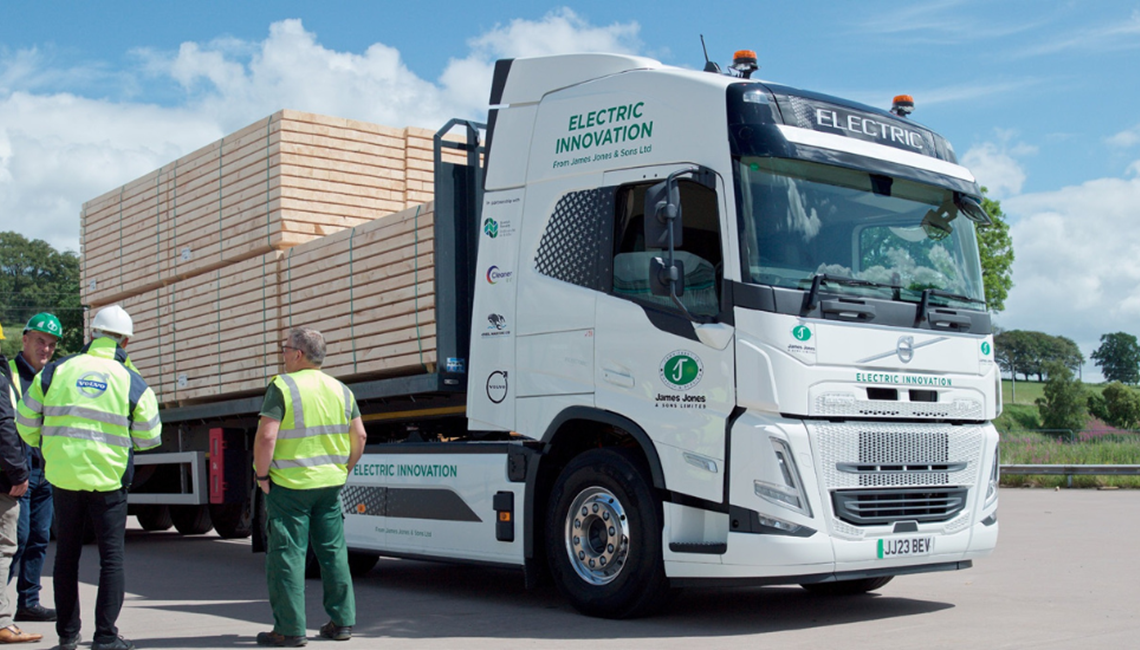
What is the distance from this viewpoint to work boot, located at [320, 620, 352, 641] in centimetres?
679

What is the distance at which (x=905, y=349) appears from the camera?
7.05 metres

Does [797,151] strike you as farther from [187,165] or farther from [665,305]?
[187,165]

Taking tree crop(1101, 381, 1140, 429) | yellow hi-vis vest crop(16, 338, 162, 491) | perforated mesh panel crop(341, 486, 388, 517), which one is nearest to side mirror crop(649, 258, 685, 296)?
yellow hi-vis vest crop(16, 338, 162, 491)

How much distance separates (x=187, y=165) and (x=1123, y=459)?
1892cm

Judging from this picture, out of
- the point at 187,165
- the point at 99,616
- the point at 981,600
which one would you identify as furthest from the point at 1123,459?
the point at 99,616

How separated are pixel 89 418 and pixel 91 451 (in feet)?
0.63

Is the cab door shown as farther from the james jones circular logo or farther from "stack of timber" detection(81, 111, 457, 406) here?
"stack of timber" detection(81, 111, 457, 406)

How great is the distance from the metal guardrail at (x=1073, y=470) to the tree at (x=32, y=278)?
67.9 m

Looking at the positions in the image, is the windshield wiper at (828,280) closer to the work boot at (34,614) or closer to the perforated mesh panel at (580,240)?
the perforated mesh panel at (580,240)

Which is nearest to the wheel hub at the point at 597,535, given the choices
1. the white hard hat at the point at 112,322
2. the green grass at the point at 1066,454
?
the white hard hat at the point at 112,322

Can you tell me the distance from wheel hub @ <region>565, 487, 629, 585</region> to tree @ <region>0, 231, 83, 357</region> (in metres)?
76.7

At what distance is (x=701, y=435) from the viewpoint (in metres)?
6.86

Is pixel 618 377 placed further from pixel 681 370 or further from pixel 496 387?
pixel 496 387

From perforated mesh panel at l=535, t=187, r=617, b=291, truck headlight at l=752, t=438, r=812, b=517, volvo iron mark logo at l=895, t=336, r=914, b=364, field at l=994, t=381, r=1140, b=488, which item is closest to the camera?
truck headlight at l=752, t=438, r=812, b=517
